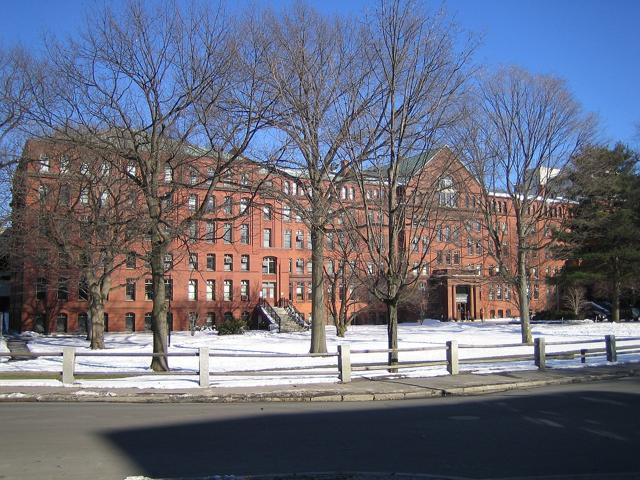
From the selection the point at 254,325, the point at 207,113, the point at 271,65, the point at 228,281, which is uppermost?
the point at 271,65

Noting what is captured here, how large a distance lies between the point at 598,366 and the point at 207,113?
15823 millimetres

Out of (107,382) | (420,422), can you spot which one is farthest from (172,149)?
(420,422)

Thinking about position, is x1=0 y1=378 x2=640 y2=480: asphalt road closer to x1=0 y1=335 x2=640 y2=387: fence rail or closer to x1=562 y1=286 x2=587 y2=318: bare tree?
x1=0 y1=335 x2=640 y2=387: fence rail

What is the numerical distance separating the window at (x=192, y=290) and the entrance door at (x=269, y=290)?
774 centimetres

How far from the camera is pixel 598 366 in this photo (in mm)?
21031

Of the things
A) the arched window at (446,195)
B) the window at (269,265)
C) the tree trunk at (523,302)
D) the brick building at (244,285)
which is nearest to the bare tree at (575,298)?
the brick building at (244,285)

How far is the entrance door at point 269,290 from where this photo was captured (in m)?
63.5

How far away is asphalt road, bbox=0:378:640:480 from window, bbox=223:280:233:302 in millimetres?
46085

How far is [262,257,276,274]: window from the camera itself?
63781mm

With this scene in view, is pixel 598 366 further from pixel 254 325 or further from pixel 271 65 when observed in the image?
pixel 254 325

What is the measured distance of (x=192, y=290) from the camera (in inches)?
2306

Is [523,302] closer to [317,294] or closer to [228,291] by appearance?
[317,294]

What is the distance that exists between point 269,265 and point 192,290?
9286 millimetres

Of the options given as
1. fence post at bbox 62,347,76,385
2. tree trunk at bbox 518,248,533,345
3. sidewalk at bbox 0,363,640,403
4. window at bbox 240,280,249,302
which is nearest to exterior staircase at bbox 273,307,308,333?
window at bbox 240,280,249,302
